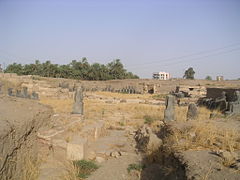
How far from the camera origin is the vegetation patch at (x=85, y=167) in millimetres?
4846

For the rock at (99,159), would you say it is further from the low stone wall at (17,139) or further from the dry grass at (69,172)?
the low stone wall at (17,139)

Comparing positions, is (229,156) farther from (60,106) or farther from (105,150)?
(60,106)

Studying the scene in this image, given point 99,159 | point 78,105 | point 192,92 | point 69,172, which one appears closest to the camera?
point 69,172

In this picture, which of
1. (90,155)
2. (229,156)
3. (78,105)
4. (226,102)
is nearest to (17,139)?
(90,155)

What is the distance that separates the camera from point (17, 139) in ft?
13.3

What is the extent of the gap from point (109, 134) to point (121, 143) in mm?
1669

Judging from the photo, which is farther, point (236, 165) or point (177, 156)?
point (177, 156)

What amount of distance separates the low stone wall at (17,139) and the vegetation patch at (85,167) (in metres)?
1.11

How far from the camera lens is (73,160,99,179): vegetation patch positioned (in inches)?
191

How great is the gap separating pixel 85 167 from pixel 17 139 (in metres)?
1.93

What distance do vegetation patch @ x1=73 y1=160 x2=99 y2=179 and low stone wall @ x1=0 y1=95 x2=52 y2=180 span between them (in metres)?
1.11

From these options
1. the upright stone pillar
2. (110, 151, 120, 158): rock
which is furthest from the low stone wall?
the upright stone pillar

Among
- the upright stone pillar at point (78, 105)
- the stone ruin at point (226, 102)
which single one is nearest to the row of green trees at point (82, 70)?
the stone ruin at point (226, 102)

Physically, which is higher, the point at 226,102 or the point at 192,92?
the point at 192,92
